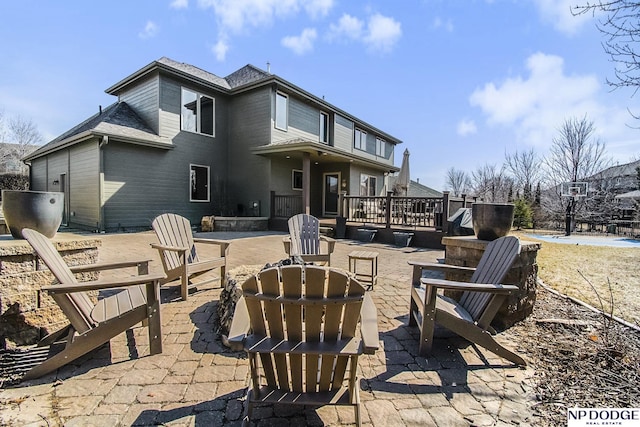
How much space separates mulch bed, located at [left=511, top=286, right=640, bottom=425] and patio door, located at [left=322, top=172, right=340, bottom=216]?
11682mm

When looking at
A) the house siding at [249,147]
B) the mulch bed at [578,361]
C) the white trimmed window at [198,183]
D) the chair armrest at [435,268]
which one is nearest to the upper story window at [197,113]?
the house siding at [249,147]

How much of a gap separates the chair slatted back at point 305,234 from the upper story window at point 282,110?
8357 millimetres

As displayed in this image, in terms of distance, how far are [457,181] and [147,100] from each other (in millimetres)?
33720

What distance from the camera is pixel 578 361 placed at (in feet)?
7.68

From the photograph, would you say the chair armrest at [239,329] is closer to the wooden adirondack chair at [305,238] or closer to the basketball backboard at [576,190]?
the wooden adirondack chair at [305,238]

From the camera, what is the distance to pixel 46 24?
8578 mm

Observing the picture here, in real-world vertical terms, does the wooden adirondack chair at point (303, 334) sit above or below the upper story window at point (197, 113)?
below

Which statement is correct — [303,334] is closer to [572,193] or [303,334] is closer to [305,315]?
[305,315]

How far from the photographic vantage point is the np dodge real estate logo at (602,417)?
1.76 meters

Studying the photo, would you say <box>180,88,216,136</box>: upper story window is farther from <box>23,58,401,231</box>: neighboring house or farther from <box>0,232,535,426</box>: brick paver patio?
<box>0,232,535,426</box>: brick paver patio

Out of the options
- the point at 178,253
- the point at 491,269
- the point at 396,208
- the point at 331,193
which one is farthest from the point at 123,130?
Result: the point at 491,269

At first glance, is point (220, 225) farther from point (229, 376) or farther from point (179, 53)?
point (229, 376)

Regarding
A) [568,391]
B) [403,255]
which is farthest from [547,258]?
[568,391]

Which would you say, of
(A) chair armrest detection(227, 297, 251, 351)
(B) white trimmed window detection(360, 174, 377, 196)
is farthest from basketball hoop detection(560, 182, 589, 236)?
(A) chair armrest detection(227, 297, 251, 351)
